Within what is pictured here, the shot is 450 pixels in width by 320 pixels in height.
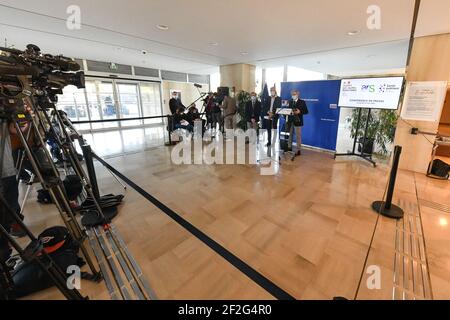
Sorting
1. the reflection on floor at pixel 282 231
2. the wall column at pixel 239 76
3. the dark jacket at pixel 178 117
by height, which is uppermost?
the wall column at pixel 239 76

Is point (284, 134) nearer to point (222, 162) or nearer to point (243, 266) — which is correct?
point (222, 162)

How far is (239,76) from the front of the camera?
A: 7.32 meters

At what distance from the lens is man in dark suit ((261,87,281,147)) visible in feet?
18.1

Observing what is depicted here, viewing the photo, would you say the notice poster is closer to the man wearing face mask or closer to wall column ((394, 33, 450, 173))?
wall column ((394, 33, 450, 173))

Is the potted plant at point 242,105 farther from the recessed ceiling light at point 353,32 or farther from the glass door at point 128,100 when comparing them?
the glass door at point 128,100

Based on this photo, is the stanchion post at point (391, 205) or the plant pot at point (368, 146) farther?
the plant pot at point (368, 146)

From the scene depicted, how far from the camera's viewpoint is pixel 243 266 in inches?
70.5

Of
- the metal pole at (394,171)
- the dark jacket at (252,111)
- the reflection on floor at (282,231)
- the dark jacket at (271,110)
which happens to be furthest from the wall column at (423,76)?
the dark jacket at (252,111)

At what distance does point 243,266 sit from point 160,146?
5043mm

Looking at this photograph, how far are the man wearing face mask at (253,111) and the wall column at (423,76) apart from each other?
11.6 feet

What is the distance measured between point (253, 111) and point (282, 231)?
4944 mm

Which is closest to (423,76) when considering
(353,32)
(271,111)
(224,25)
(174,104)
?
(353,32)

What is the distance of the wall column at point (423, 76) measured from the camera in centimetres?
365

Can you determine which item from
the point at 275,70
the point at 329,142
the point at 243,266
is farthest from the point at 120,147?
the point at 275,70
